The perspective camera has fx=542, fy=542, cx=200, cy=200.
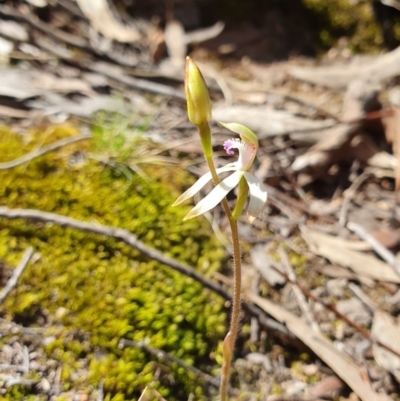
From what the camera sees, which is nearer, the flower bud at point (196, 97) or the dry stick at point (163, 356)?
the flower bud at point (196, 97)

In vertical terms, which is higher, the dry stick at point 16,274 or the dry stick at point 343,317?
the dry stick at point 343,317

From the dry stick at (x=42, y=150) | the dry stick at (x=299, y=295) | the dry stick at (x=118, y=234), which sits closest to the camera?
the dry stick at (x=118, y=234)

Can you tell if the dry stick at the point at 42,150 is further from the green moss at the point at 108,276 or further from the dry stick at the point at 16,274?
the dry stick at the point at 16,274

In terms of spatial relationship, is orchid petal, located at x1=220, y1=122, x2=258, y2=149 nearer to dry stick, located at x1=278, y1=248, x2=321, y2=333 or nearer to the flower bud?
the flower bud

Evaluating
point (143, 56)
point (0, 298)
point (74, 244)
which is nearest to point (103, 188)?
point (74, 244)

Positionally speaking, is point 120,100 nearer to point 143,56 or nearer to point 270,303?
point 143,56

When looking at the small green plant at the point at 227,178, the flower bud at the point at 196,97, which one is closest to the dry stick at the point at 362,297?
the small green plant at the point at 227,178

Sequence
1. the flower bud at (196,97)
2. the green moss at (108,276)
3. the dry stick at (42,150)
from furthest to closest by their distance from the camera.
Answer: the dry stick at (42,150)
the green moss at (108,276)
the flower bud at (196,97)
